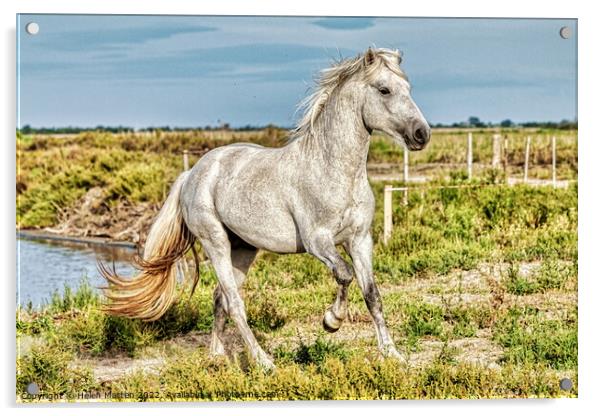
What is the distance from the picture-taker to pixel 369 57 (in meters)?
6.20

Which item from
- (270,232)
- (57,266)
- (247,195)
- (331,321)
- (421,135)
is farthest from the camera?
(57,266)

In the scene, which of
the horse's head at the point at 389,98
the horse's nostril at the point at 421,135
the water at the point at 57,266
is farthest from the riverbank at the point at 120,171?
the horse's nostril at the point at 421,135

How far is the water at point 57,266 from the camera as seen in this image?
9.11 m

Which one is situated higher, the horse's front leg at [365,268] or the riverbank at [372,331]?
the horse's front leg at [365,268]

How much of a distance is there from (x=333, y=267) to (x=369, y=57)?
122 cm

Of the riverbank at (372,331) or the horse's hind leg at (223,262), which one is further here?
the horse's hind leg at (223,262)

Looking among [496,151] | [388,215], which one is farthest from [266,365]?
[496,151]

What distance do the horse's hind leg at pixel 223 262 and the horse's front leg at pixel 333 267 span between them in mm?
628

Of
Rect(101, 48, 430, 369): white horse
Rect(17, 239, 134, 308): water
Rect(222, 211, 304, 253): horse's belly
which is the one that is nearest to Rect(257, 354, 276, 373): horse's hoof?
Rect(101, 48, 430, 369): white horse

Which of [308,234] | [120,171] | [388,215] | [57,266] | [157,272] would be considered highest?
[120,171]

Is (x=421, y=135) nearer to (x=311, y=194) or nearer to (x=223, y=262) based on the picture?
(x=311, y=194)

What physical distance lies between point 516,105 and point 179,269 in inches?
132

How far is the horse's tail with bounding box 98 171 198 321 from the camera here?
23.3 feet

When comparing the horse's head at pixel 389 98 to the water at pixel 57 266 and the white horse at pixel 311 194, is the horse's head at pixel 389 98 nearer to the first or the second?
the white horse at pixel 311 194
